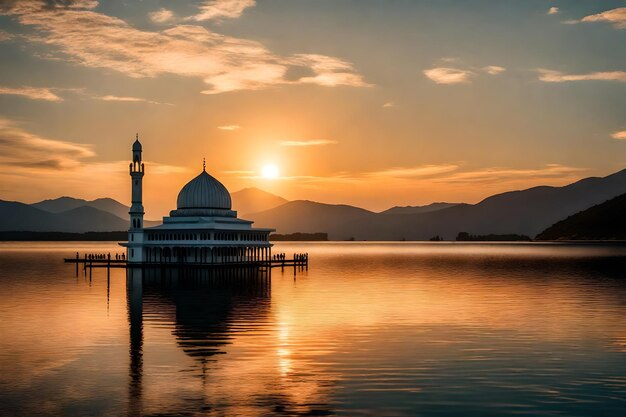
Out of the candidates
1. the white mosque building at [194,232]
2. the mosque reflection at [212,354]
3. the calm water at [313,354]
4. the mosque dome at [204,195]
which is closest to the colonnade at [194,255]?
the white mosque building at [194,232]

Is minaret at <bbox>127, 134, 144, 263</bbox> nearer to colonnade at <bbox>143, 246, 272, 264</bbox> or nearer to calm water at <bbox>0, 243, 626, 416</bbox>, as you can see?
colonnade at <bbox>143, 246, 272, 264</bbox>

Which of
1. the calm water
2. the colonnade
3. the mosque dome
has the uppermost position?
the mosque dome

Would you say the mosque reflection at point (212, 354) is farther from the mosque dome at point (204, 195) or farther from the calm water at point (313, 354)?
the mosque dome at point (204, 195)

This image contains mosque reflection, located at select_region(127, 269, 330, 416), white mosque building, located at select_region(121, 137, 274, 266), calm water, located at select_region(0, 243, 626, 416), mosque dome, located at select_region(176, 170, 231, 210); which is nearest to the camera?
mosque reflection, located at select_region(127, 269, 330, 416)

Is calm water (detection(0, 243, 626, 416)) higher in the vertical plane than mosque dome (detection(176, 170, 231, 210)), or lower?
lower

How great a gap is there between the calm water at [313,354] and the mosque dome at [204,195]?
48.5 meters

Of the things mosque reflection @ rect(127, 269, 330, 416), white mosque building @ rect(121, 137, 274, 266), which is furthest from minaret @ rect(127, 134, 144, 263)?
mosque reflection @ rect(127, 269, 330, 416)

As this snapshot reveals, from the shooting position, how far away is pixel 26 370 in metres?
32.7

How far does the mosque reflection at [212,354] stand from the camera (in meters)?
26.5

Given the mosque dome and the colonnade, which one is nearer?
the colonnade

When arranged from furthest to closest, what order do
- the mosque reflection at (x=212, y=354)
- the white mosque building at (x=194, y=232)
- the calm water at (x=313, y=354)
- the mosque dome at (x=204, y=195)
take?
the mosque dome at (x=204, y=195) < the white mosque building at (x=194, y=232) < the calm water at (x=313, y=354) < the mosque reflection at (x=212, y=354)

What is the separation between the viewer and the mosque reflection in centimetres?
2650

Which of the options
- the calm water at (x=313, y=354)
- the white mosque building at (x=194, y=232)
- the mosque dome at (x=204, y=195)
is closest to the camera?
the calm water at (x=313, y=354)

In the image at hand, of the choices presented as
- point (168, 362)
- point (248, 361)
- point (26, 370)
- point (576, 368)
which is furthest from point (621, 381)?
point (26, 370)
